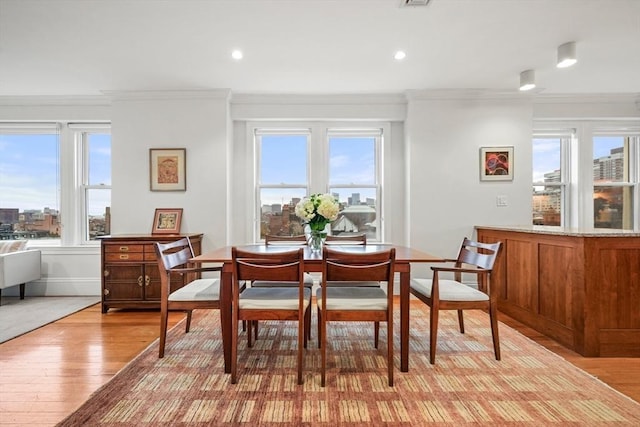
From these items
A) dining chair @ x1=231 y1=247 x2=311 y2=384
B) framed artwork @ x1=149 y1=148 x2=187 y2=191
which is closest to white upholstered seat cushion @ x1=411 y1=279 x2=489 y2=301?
dining chair @ x1=231 y1=247 x2=311 y2=384

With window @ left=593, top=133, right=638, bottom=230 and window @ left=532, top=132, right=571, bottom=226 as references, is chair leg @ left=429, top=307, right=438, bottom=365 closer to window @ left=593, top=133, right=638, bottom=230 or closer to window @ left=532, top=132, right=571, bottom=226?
window @ left=532, top=132, right=571, bottom=226

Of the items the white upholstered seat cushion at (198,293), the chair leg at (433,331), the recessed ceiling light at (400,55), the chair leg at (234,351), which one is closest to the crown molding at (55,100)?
the white upholstered seat cushion at (198,293)

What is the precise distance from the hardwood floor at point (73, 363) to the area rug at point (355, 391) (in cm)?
13

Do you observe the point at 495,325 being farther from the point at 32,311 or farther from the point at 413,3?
the point at 32,311

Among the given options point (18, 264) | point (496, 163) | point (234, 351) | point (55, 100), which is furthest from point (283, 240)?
point (55, 100)

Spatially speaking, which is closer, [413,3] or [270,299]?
[270,299]

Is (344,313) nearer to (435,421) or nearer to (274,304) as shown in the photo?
(274,304)

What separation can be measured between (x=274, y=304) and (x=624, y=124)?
→ 5421 millimetres

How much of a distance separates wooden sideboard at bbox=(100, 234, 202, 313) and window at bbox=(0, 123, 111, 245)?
1.12m

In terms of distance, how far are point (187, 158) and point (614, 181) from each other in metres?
5.79

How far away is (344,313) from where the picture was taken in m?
2.04

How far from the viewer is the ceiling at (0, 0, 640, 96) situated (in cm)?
244

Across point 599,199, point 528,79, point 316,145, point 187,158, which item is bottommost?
point 599,199

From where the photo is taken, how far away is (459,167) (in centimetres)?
415
